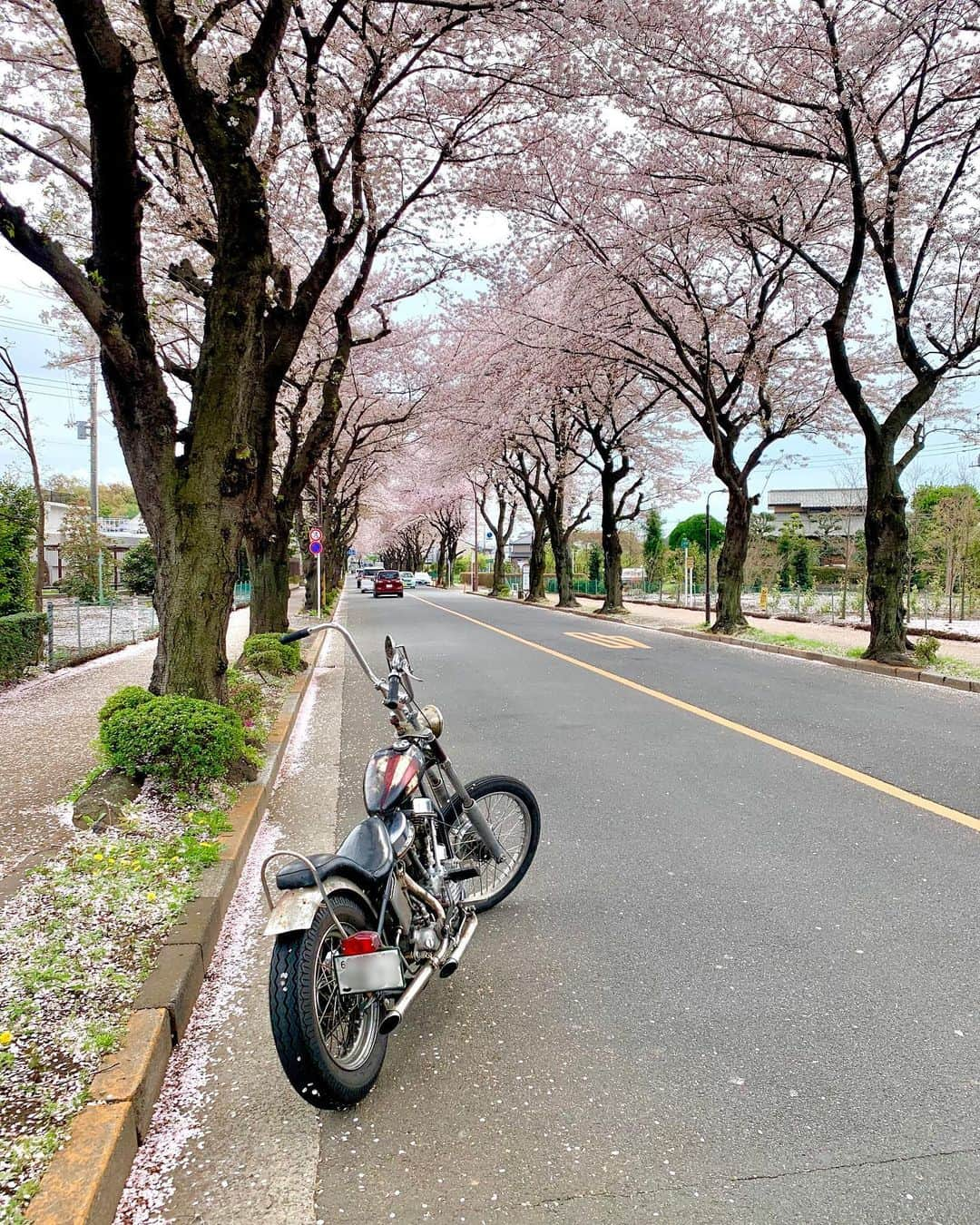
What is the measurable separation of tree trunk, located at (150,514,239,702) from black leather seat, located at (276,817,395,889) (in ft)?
10.4

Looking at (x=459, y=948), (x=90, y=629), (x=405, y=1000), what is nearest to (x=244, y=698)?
(x=459, y=948)

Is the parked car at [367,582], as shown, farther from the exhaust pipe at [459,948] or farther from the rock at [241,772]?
the exhaust pipe at [459,948]

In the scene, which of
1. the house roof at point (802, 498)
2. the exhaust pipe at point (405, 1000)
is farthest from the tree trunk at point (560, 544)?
the house roof at point (802, 498)

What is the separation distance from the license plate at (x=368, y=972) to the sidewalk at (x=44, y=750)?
6.33ft

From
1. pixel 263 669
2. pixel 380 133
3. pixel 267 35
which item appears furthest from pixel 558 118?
pixel 263 669

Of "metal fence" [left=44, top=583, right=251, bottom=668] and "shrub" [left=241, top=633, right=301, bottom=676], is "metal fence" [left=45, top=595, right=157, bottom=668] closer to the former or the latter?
"metal fence" [left=44, top=583, right=251, bottom=668]

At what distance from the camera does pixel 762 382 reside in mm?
17062

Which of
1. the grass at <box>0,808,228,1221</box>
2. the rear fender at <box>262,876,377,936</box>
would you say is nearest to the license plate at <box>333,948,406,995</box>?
the rear fender at <box>262,876,377,936</box>

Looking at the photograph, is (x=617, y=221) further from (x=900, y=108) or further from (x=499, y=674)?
(x=499, y=674)

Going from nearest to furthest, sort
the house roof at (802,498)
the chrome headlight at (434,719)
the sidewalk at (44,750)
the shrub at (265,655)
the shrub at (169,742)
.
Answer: the chrome headlight at (434,719)
the sidewalk at (44,750)
the shrub at (169,742)
the shrub at (265,655)
the house roof at (802,498)

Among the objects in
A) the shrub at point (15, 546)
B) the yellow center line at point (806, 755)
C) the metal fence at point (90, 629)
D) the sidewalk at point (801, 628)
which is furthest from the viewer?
the sidewalk at point (801, 628)

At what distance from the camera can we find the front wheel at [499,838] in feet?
11.4

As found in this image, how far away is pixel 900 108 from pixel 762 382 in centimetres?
588

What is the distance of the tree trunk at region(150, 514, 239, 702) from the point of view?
541 centimetres
